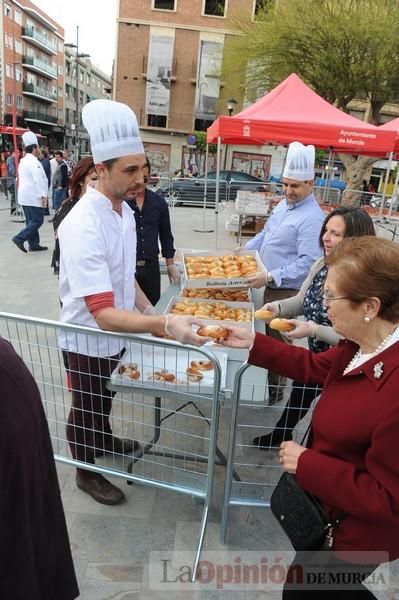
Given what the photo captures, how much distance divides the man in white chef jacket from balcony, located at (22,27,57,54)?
6413cm

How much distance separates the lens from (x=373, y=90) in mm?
17203

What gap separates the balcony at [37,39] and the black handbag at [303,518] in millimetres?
65484

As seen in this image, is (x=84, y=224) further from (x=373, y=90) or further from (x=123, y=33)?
(x=123, y=33)

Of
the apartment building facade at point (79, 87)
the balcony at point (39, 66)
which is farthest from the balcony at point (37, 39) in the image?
the apartment building facade at point (79, 87)

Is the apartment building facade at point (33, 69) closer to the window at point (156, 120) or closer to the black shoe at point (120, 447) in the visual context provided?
the window at point (156, 120)

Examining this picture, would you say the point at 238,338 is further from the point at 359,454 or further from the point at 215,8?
the point at 215,8

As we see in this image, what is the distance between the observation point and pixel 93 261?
194 cm

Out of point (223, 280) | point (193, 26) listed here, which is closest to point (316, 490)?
point (223, 280)

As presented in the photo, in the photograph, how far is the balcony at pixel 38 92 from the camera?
5516cm

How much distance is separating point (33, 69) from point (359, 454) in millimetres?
66812

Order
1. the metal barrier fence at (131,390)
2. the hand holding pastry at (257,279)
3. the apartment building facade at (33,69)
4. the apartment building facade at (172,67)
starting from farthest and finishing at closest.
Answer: the apartment building facade at (33,69), the apartment building facade at (172,67), the hand holding pastry at (257,279), the metal barrier fence at (131,390)

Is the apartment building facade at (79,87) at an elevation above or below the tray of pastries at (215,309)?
above

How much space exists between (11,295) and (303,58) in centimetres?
1609

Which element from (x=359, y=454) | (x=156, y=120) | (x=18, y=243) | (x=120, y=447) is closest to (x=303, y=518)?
(x=359, y=454)
